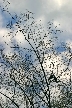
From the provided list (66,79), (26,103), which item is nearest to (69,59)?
(66,79)

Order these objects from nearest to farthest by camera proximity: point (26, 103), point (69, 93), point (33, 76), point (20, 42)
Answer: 1. point (20, 42)
2. point (33, 76)
3. point (69, 93)
4. point (26, 103)

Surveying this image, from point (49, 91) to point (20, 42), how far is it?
18.0 ft

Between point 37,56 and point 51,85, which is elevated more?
point 37,56

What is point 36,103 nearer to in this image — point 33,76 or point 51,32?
point 33,76

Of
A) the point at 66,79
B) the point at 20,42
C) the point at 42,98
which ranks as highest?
the point at 20,42

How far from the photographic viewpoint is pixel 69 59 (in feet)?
88.2

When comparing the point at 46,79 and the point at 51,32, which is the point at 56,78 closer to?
the point at 46,79

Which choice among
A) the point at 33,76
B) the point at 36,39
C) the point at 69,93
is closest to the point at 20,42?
the point at 36,39

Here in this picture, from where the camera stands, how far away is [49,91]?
25766 millimetres

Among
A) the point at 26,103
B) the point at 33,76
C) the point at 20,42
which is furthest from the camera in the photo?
the point at 26,103

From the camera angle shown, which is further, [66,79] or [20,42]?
[66,79]

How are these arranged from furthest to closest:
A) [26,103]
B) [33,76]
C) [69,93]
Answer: [26,103] < [69,93] < [33,76]

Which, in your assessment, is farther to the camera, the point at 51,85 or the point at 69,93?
the point at 69,93

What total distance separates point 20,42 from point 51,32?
3.02m
